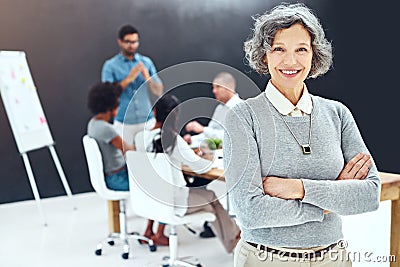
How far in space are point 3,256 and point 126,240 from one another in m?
0.93

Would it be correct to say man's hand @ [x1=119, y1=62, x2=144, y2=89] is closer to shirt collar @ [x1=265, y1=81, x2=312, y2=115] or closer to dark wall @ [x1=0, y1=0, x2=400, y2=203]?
dark wall @ [x1=0, y1=0, x2=400, y2=203]

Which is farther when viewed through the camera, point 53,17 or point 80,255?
point 53,17

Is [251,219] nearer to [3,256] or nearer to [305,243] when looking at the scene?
[305,243]

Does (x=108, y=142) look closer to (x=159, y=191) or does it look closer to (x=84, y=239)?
(x=84, y=239)

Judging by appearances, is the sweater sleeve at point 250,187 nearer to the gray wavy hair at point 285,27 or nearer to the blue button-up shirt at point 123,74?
the gray wavy hair at point 285,27

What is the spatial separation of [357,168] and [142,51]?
506 centimetres

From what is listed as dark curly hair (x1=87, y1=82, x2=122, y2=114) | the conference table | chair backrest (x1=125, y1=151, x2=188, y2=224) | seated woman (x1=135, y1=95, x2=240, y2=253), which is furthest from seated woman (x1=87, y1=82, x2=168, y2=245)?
the conference table

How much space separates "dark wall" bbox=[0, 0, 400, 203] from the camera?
6.01m

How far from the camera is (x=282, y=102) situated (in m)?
1.72

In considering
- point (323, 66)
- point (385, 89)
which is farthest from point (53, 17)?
point (323, 66)

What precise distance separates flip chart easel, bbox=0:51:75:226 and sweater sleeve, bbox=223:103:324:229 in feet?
12.9

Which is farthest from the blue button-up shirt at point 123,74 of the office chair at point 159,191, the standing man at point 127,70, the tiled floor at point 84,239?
the office chair at point 159,191

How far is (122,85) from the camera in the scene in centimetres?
584

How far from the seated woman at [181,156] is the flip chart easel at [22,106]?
4.78ft
